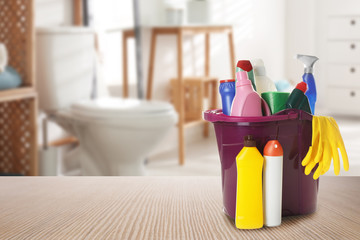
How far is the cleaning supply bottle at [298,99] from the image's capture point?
1.91 feet

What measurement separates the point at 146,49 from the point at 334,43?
51.2 inches

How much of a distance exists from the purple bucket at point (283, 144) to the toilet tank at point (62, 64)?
1740 mm

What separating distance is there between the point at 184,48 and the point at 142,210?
2.67 metres

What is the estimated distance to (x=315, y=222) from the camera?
22.9 inches

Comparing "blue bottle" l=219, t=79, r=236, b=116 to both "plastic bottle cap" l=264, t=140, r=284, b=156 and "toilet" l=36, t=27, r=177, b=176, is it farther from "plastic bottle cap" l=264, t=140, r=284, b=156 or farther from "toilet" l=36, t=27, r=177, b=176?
"toilet" l=36, t=27, r=177, b=176

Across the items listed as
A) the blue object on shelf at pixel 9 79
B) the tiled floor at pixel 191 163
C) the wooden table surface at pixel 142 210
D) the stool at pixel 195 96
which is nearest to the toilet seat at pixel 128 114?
the blue object on shelf at pixel 9 79

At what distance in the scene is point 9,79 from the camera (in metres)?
1.86

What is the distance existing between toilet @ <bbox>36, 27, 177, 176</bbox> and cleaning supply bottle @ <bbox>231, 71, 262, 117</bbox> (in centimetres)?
149

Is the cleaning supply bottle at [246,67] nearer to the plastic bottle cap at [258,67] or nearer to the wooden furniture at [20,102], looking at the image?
the plastic bottle cap at [258,67]

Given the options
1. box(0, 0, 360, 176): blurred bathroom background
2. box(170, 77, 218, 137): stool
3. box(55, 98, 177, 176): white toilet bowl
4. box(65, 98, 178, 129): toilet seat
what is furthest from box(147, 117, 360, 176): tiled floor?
box(65, 98, 178, 129): toilet seat

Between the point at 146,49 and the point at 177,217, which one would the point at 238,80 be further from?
the point at 146,49

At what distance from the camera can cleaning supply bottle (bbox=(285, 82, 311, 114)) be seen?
583 millimetres

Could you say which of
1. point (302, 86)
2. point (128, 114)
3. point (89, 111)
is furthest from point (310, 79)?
point (89, 111)

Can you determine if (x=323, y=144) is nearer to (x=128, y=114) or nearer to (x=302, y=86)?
(x=302, y=86)
